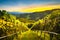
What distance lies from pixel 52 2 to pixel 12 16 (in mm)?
2418

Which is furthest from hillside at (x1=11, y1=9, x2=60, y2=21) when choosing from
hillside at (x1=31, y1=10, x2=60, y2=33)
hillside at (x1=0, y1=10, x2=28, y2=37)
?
hillside at (x1=0, y1=10, x2=28, y2=37)

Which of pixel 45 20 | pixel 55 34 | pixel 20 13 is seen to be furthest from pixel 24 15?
pixel 55 34

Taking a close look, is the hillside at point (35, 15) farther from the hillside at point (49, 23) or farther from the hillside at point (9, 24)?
the hillside at point (9, 24)

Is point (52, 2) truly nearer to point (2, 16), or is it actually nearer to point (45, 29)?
point (45, 29)

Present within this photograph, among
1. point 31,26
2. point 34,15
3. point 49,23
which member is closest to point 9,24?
point 31,26

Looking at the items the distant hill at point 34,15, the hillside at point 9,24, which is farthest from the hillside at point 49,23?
the hillside at point 9,24

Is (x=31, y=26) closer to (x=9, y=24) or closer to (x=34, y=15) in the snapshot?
(x=34, y=15)

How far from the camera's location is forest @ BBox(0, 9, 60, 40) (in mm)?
12578

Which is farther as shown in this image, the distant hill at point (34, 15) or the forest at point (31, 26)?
the distant hill at point (34, 15)

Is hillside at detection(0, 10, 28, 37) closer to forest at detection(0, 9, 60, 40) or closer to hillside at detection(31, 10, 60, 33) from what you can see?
forest at detection(0, 9, 60, 40)

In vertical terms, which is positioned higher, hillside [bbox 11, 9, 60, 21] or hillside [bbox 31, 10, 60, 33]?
hillside [bbox 11, 9, 60, 21]

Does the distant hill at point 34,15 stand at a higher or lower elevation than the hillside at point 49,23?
higher

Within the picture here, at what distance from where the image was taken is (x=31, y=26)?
1299 cm

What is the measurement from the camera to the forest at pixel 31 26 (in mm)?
12578
